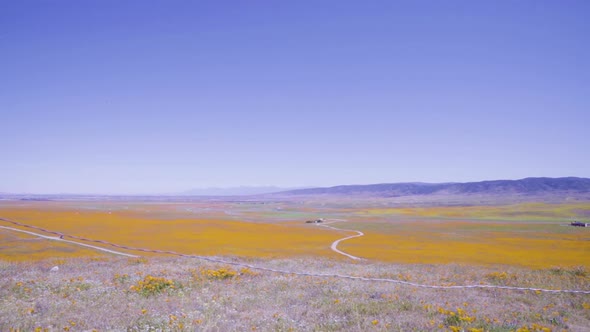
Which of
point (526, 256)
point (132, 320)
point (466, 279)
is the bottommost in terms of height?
point (526, 256)

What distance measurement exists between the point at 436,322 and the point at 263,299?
169 inches

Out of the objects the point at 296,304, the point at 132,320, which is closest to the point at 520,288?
the point at 296,304

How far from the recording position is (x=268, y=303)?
9211mm

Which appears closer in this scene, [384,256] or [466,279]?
[466,279]

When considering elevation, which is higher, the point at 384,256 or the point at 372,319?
the point at 372,319

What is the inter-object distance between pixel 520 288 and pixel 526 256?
63.8 feet

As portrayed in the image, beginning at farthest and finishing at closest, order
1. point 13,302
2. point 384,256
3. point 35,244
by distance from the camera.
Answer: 1. point 35,244
2. point 384,256
3. point 13,302

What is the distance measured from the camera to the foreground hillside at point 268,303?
7246mm

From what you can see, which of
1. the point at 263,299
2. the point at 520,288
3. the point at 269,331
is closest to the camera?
the point at 269,331

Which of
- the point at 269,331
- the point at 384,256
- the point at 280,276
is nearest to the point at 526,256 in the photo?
the point at 384,256

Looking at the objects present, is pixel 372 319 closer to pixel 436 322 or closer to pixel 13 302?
pixel 436 322

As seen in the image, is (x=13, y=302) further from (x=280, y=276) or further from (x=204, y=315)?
(x=280, y=276)

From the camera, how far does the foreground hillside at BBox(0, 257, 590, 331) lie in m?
7.25

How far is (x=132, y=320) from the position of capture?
738cm
